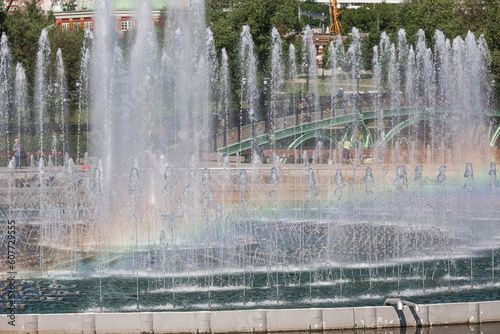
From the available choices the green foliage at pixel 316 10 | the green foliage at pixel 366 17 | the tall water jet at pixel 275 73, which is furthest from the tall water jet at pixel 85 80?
the green foliage at pixel 316 10

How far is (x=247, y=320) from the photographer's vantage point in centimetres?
1531

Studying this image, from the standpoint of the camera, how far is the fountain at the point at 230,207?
61.7ft

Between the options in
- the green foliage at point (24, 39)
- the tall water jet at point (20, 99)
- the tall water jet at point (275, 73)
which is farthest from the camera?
the green foliage at point (24, 39)

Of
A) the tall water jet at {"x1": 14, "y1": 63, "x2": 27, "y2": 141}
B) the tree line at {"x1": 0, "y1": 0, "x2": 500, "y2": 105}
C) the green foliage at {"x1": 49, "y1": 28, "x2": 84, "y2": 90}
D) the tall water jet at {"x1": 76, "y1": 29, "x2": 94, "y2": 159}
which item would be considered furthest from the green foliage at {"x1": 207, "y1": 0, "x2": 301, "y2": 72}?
the tall water jet at {"x1": 14, "y1": 63, "x2": 27, "y2": 141}

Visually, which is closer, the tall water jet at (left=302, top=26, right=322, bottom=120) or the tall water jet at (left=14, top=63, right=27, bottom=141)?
the tall water jet at (left=302, top=26, right=322, bottom=120)

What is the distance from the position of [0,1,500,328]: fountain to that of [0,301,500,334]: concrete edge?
180 cm

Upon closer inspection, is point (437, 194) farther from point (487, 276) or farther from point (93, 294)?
point (93, 294)

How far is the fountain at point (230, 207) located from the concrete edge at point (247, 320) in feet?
5.89

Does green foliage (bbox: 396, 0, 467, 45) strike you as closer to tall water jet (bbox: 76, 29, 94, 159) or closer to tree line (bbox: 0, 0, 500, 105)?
tree line (bbox: 0, 0, 500, 105)

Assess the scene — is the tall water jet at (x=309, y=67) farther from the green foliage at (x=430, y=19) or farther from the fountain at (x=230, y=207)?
the green foliage at (x=430, y=19)

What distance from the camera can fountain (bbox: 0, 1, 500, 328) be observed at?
1880cm

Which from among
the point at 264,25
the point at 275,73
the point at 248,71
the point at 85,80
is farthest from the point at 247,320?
the point at 85,80

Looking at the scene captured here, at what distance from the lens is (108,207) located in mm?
24281

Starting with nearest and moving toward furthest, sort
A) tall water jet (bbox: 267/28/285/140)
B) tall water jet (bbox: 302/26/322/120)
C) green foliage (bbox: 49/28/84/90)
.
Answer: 1. tall water jet (bbox: 302/26/322/120)
2. tall water jet (bbox: 267/28/285/140)
3. green foliage (bbox: 49/28/84/90)
